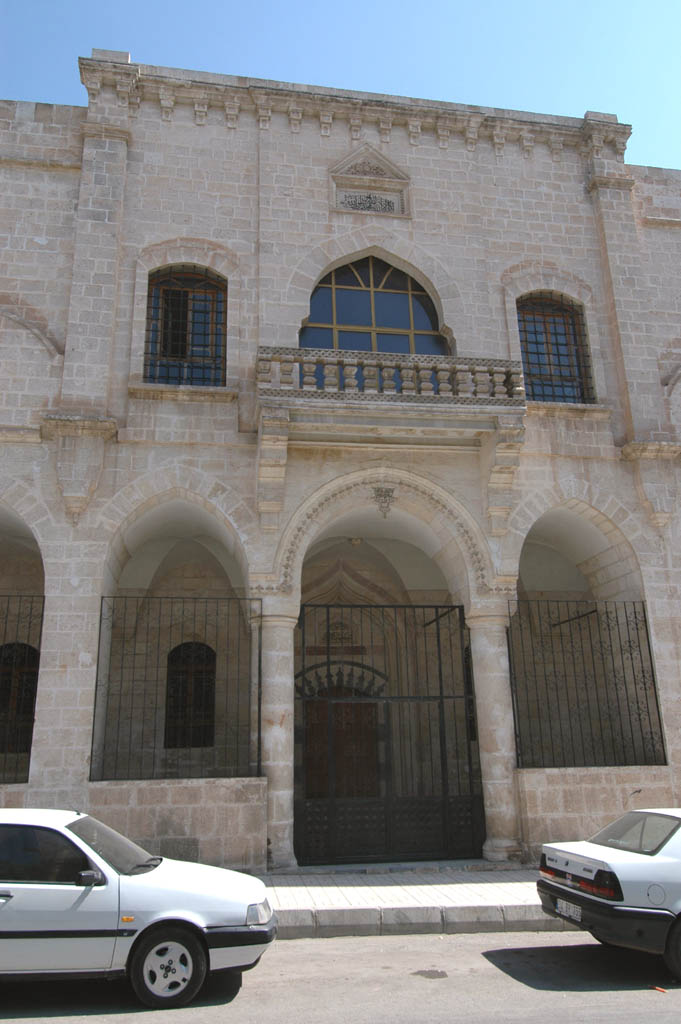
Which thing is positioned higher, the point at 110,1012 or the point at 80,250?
the point at 80,250

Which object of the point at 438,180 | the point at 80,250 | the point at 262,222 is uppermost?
Result: the point at 438,180

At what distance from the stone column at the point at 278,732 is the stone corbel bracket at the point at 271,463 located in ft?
4.23

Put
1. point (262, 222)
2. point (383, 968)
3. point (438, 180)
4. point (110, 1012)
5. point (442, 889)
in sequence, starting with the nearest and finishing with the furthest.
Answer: point (110, 1012) → point (383, 968) → point (442, 889) → point (262, 222) → point (438, 180)

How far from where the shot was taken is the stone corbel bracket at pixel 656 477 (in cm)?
1173

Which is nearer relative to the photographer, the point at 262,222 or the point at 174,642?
the point at 262,222

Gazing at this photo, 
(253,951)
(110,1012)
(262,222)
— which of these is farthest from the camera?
(262,222)

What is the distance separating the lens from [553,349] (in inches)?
509

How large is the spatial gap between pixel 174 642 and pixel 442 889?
641 centimetres

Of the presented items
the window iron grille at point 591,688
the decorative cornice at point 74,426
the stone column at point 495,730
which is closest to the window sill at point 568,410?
the window iron grille at point 591,688

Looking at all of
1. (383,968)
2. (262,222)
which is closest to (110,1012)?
(383,968)

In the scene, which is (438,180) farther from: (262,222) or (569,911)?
(569,911)

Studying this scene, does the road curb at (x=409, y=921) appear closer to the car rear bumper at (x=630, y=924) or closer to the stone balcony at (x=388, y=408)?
the car rear bumper at (x=630, y=924)

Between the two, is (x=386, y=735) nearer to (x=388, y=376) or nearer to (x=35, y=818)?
(x=388, y=376)

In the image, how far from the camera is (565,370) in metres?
12.9
